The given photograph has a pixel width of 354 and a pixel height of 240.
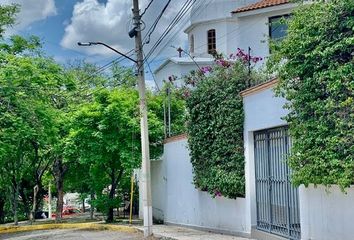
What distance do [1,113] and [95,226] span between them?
254 inches

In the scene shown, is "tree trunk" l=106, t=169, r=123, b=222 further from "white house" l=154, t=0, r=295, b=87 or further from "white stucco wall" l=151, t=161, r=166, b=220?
"white house" l=154, t=0, r=295, b=87

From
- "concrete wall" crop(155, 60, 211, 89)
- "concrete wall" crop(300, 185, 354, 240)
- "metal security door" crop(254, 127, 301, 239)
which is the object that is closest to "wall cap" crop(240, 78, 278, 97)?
"metal security door" crop(254, 127, 301, 239)

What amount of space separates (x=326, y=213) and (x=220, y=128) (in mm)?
5301

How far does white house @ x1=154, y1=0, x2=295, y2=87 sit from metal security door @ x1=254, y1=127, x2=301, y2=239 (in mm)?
13553

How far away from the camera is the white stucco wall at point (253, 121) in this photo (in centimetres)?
1184

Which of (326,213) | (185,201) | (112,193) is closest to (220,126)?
(185,201)

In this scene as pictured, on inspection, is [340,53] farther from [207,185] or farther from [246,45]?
[246,45]

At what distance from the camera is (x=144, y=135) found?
16.4 m

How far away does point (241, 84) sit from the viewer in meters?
14.3

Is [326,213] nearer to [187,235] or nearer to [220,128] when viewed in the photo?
[220,128]

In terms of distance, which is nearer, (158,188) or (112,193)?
(158,188)

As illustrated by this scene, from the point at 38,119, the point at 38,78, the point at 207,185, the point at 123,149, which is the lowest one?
the point at 207,185

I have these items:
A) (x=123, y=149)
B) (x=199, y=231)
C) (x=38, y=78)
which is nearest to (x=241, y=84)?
(x=199, y=231)

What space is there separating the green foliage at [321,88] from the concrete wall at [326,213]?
57cm
